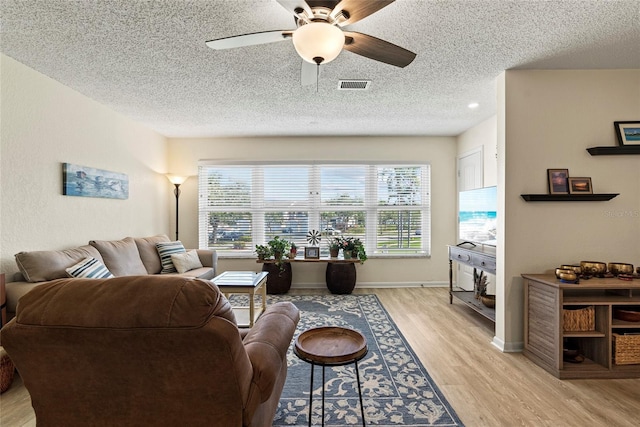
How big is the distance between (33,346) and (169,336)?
48 centimetres

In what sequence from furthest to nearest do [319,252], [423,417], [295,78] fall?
[319,252] → [295,78] → [423,417]

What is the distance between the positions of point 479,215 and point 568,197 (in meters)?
1.24

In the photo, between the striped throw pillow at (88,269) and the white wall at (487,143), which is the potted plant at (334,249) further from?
the striped throw pillow at (88,269)

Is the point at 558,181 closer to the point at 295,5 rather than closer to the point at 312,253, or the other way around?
the point at 295,5

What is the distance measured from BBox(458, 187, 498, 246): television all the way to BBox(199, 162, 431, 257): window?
93cm

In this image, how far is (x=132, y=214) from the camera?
14.2 ft

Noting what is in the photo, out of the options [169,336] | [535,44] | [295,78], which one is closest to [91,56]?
[295,78]

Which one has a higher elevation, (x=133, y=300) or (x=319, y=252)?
(x=133, y=300)

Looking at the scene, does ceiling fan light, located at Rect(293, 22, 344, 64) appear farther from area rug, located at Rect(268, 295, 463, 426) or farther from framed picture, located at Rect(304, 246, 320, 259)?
framed picture, located at Rect(304, 246, 320, 259)

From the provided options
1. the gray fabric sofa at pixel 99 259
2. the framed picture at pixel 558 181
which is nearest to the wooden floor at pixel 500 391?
the gray fabric sofa at pixel 99 259

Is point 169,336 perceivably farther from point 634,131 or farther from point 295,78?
point 634,131

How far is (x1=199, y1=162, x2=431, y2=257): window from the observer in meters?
5.30

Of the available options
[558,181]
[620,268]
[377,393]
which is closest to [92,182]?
[377,393]

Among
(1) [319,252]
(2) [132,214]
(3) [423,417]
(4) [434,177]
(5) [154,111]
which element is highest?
(5) [154,111]
